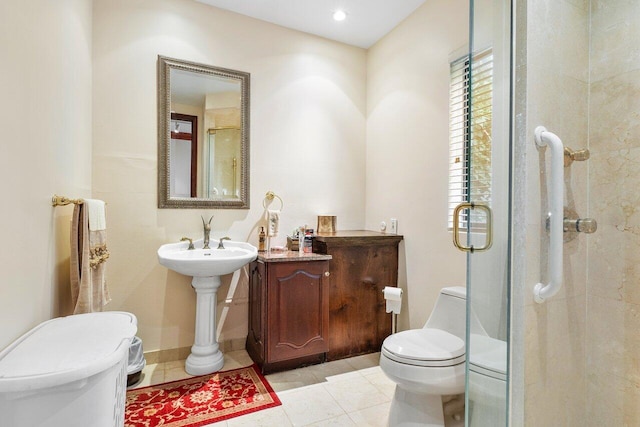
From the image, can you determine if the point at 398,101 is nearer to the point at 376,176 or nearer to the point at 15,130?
the point at 376,176

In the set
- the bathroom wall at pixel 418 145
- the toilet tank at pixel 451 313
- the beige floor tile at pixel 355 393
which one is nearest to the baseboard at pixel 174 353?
the beige floor tile at pixel 355 393

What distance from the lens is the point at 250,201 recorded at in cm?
267

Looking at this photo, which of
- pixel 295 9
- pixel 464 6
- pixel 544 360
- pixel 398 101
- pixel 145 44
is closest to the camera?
pixel 544 360

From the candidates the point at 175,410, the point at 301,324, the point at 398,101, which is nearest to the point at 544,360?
the point at 301,324

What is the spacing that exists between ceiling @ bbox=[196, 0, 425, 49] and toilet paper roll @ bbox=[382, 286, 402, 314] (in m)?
2.16

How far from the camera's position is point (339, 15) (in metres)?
2.60

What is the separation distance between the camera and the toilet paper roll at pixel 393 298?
7.30 ft

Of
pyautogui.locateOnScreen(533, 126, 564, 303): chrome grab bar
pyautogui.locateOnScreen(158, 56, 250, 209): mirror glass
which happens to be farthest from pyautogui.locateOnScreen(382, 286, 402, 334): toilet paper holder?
pyautogui.locateOnScreen(158, 56, 250, 209): mirror glass

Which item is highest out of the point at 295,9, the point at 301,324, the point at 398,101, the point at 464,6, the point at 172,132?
the point at 295,9

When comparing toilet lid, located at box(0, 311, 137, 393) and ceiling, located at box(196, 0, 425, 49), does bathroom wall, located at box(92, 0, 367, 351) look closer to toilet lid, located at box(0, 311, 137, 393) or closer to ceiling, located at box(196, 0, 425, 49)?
ceiling, located at box(196, 0, 425, 49)

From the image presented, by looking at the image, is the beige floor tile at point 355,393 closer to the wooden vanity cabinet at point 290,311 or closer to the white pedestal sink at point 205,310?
the wooden vanity cabinet at point 290,311

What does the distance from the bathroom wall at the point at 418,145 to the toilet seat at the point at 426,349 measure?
0.53 m

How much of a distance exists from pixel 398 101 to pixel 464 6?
783mm

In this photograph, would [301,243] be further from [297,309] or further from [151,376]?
[151,376]
